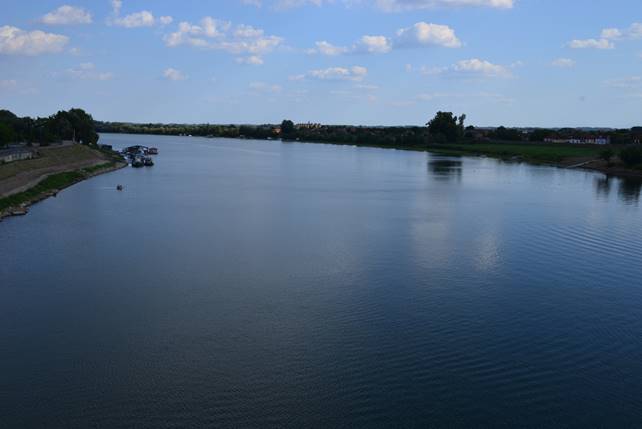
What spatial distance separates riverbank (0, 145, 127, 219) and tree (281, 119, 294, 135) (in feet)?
412

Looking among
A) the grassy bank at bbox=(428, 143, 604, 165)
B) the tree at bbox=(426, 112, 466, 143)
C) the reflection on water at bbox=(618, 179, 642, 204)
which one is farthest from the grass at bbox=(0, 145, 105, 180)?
the tree at bbox=(426, 112, 466, 143)

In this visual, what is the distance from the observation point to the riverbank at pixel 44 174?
3098 centimetres

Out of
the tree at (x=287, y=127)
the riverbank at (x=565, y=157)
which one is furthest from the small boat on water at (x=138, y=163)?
the tree at (x=287, y=127)

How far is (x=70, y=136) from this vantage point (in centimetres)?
7325

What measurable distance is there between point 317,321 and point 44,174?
33.4 m

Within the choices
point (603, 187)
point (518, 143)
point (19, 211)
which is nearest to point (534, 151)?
point (518, 143)

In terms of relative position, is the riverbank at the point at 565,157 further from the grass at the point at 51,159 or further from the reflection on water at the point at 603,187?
the grass at the point at 51,159

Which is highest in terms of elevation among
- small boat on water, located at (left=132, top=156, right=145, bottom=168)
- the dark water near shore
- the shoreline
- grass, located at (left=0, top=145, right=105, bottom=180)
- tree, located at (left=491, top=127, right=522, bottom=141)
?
tree, located at (left=491, top=127, right=522, bottom=141)

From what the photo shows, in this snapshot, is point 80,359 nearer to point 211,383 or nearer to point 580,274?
point 211,383

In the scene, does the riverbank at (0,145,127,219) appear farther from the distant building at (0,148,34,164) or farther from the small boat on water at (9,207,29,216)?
the distant building at (0,148,34,164)

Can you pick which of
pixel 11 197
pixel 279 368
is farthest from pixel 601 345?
pixel 11 197

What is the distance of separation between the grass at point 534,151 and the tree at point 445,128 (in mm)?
5017

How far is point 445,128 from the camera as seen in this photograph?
126 meters

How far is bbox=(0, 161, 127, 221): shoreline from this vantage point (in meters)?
29.0
